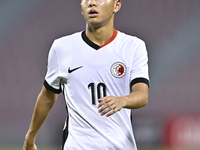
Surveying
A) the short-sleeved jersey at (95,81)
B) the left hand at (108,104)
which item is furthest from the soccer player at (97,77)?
the left hand at (108,104)

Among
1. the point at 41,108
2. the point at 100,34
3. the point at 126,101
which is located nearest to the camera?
the point at 126,101

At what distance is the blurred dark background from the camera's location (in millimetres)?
6938

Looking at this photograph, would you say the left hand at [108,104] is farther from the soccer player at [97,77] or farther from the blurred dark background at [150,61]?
the blurred dark background at [150,61]

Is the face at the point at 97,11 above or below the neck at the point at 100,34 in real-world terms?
above

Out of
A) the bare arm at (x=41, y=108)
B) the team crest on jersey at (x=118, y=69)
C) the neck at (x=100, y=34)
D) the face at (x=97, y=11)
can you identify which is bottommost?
the bare arm at (x=41, y=108)

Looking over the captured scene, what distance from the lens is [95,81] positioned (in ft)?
8.07

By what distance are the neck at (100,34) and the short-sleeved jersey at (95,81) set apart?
33 mm

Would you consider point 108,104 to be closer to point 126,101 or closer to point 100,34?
point 126,101

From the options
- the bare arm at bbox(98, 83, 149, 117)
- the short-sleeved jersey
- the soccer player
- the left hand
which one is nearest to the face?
the soccer player

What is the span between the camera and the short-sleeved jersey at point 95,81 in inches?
95.3

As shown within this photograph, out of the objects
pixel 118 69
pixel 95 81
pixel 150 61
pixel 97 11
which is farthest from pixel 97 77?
pixel 150 61

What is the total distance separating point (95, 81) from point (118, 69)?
0.17 meters

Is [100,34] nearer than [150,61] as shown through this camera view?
Yes

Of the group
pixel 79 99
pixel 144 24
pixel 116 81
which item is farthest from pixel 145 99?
pixel 144 24
